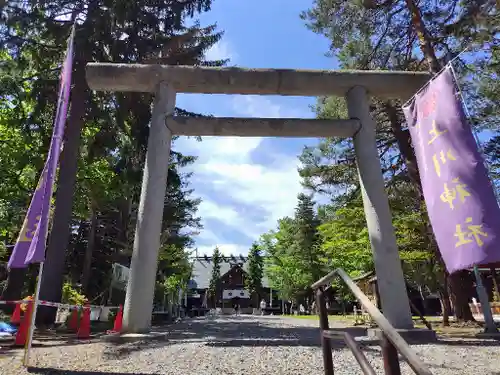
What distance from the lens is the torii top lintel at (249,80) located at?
7664mm

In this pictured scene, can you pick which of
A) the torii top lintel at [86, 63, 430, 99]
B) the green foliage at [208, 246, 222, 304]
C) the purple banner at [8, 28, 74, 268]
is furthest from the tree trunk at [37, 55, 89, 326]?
the green foliage at [208, 246, 222, 304]

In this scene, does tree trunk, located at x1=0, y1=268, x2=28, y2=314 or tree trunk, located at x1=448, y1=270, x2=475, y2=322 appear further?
tree trunk, located at x1=0, y1=268, x2=28, y2=314

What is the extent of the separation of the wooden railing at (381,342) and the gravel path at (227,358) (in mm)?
1162

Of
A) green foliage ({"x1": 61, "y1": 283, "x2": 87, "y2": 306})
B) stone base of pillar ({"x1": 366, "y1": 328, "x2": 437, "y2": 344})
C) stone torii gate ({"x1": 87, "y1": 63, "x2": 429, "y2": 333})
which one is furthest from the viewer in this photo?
green foliage ({"x1": 61, "y1": 283, "x2": 87, "y2": 306})

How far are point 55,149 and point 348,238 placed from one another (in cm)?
1488

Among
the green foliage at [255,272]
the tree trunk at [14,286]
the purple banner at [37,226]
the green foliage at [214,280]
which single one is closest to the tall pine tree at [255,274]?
the green foliage at [255,272]

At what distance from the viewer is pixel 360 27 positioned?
38.7 feet

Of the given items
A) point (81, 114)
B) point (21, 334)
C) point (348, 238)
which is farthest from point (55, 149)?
point (348, 238)

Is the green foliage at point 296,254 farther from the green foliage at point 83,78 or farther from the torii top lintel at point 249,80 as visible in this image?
the torii top lintel at point 249,80

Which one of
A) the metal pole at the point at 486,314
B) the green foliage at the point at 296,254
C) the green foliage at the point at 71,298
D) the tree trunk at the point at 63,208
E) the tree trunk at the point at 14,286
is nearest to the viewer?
the metal pole at the point at 486,314

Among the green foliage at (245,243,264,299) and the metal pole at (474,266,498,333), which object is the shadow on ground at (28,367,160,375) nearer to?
the metal pole at (474,266,498,333)

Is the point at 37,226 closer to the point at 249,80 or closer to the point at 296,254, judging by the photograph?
the point at 249,80

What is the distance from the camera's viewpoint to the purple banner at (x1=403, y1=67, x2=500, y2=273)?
11.5 ft

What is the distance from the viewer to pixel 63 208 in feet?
40.5
